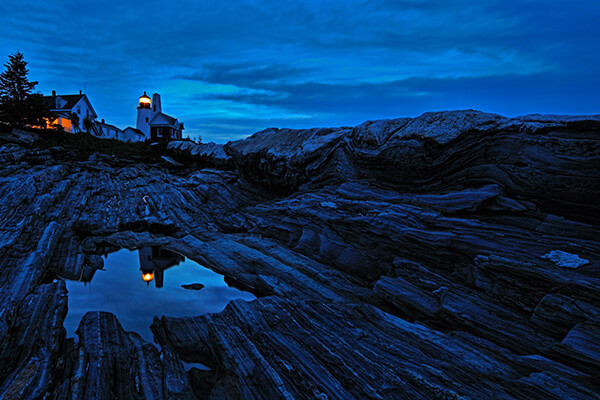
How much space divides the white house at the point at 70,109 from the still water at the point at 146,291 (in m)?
58.5

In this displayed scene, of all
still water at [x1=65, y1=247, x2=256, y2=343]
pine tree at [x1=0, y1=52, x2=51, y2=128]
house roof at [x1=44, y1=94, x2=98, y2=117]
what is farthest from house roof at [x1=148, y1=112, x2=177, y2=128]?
still water at [x1=65, y1=247, x2=256, y2=343]

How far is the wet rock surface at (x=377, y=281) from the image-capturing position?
25.9 ft

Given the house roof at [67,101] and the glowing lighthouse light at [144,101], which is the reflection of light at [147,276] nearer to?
the house roof at [67,101]

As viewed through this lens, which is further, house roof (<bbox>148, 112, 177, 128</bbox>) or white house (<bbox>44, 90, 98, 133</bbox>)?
house roof (<bbox>148, 112, 177, 128</bbox>)

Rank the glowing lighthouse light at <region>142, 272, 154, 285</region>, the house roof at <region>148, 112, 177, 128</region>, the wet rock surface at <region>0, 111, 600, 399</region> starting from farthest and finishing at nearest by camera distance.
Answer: the house roof at <region>148, 112, 177, 128</region> < the glowing lighthouse light at <region>142, 272, 154, 285</region> < the wet rock surface at <region>0, 111, 600, 399</region>

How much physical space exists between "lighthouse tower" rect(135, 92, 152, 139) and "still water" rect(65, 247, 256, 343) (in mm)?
69015

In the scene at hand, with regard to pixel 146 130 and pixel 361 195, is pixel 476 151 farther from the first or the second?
pixel 146 130

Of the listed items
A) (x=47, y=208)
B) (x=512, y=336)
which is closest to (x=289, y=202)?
(x=512, y=336)

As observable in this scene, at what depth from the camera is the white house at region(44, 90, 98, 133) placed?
63938 mm

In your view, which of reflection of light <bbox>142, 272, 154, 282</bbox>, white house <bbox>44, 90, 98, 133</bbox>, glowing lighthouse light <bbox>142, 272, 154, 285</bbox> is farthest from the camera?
white house <bbox>44, 90, 98, 133</bbox>

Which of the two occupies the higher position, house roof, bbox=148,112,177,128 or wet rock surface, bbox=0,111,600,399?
house roof, bbox=148,112,177,128

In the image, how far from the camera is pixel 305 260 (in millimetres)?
17266

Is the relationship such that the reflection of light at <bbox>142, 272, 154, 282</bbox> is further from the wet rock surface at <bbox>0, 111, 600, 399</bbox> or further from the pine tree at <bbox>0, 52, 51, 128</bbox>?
the pine tree at <bbox>0, 52, 51, 128</bbox>

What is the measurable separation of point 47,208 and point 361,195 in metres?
22.3
